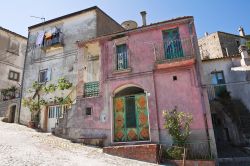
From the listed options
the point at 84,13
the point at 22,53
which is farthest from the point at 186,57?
the point at 22,53

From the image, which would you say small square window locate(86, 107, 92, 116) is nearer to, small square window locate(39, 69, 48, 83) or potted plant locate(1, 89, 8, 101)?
small square window locate(39, 69, 48, 83)

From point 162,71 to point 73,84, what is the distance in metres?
8.61

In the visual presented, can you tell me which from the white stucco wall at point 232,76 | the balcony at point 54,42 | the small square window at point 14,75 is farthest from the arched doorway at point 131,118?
the small square window at point 14,75

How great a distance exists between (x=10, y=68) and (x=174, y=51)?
2053 centimetres

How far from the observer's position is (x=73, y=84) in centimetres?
1927

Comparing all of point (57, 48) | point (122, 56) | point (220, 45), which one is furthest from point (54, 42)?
point (220, 45)

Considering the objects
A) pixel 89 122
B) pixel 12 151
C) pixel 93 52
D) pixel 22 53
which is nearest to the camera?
pixel 12 151

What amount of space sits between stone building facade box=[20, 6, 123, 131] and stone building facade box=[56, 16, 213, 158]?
457cm

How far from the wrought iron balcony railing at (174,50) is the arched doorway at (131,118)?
267 cm

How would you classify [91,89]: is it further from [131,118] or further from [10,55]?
[10,55]

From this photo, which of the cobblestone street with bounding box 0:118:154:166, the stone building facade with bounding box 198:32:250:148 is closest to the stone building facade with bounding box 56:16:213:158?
the cobblestone street with bounding box 0:118:154:166

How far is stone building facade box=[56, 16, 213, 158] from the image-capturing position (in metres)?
13.0

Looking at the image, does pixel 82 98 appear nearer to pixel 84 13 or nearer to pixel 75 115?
pixel 75 115

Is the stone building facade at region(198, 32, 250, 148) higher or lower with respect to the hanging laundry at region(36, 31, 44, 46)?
lower
